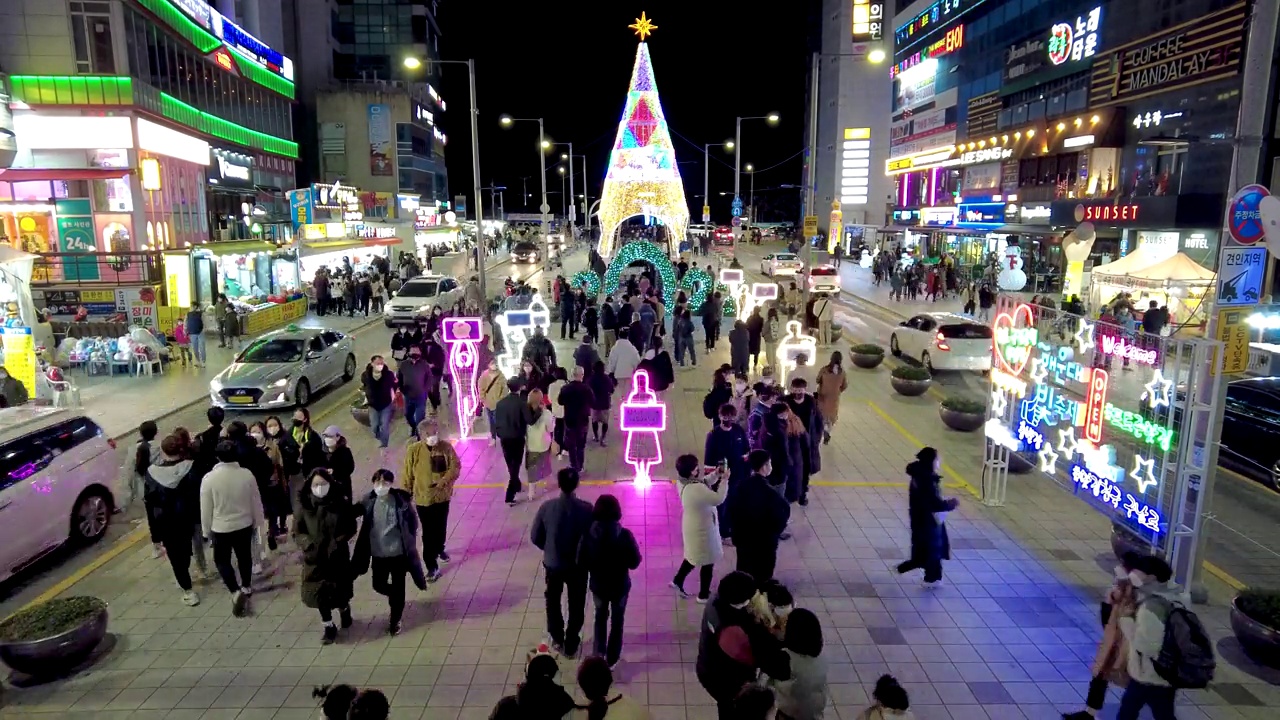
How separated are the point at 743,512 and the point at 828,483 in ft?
15.2

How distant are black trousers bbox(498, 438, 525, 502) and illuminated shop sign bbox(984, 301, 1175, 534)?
597 cm

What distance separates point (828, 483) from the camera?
37.3 feet

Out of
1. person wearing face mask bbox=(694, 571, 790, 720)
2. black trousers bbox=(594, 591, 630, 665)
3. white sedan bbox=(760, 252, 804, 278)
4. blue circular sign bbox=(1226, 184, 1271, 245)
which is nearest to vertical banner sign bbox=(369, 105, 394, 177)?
white sedan bbox=(760, 252, 804, 278)

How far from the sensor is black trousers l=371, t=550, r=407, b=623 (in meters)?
6.92

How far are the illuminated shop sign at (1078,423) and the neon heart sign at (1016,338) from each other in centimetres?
1

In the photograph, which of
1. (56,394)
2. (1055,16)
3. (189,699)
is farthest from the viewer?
(1055,16)

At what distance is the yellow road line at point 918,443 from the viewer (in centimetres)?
1117

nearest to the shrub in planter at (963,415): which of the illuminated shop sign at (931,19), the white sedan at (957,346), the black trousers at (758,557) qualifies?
the white sedan at (957,346)

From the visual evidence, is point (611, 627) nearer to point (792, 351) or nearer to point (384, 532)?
point (384, 532)

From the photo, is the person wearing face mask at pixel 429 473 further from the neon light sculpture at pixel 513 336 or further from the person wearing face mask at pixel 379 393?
the neon light sculpture at pixel 513 336

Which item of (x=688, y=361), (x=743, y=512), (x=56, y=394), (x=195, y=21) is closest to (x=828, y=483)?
(x=743, y=512)

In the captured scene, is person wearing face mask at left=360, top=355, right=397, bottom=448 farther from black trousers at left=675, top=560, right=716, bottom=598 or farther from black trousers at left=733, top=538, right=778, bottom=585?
black trousers at left=733, top=538, right=778, bottom=585

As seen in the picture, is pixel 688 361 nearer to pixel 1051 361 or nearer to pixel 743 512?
pixel 1051 361

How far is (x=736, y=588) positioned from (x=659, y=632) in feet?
7.92
